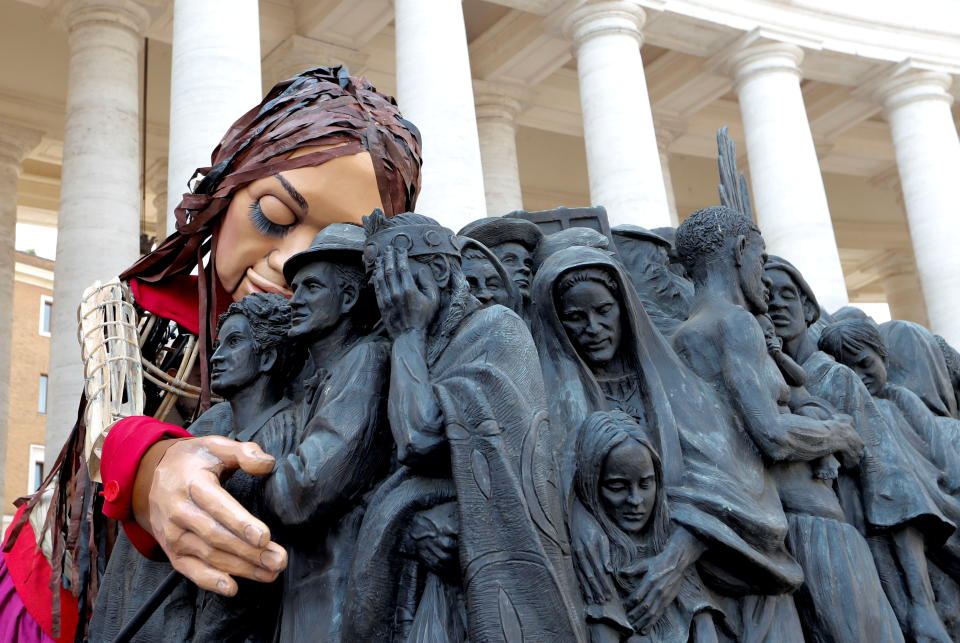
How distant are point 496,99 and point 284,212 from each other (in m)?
17.5

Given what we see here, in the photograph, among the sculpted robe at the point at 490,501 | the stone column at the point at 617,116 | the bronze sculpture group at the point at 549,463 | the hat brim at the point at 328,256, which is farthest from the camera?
the stone column at the point at 617,116

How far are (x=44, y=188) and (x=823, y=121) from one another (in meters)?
17.6

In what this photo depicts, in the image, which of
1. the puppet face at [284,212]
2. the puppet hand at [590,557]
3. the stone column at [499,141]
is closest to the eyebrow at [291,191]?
the puppet face at [284,212]

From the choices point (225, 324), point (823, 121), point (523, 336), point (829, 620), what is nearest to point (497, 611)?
point (523, 336)

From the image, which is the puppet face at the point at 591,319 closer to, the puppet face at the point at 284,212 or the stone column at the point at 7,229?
the puppet face at the point at 284,212

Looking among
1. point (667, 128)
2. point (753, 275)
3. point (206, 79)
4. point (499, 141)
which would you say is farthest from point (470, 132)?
point (753, 275)

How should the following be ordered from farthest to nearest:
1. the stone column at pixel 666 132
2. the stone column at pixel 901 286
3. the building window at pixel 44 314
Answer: the building window at pixel 44 314
the stone column at pixel 901 286
the stone column at pixel 666 132

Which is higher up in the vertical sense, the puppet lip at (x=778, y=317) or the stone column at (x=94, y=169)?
the stone column at (x=94, y=169)


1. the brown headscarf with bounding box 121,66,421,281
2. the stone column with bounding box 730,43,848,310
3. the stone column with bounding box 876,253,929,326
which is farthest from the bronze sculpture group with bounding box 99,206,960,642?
the stone column with bounding box 876,253,929,326

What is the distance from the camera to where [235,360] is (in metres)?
3.33

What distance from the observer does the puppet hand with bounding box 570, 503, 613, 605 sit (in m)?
2.63

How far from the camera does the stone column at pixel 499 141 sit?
20.0 m

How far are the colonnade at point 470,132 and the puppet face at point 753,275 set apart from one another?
876cm

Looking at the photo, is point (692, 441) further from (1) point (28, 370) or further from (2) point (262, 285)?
(1) point (28, 370)
